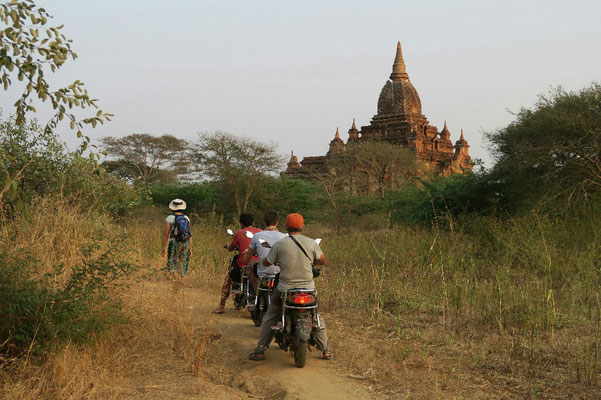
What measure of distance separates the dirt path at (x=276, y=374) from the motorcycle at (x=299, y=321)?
0.18 m

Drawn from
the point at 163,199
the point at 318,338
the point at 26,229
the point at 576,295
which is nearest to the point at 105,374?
the point at 318,338

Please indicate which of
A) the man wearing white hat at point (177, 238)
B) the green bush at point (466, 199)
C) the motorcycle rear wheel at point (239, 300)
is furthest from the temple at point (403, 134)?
the motorcycle rear wheel at point (239, 300)

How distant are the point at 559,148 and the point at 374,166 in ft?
68.5

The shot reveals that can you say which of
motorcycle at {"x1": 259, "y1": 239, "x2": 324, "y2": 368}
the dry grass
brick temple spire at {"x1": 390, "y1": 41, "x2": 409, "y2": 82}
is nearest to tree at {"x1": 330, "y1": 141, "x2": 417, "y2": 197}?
brick temple spire at {"x1": 390, "y1": 41, "x2": 409, "y2": 82}

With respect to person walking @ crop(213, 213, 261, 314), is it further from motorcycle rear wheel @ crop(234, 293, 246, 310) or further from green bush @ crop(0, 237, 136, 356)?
green bush @ crop(0, 237, 136, 356)

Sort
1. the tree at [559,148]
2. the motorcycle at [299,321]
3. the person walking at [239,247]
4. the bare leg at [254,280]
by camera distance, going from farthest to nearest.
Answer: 1. the tree at [559,148]
2. the person walking at [239,247]
3. the bare leg at [254,280]
4. the motorcycle at [299,321]

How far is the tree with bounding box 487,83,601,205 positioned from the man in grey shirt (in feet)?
34.6

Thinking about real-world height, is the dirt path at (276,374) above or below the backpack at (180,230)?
below

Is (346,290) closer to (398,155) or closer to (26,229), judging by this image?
(26,229)

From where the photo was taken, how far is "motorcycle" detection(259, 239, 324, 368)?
4.81 m

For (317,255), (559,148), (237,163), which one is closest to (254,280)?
(317,255)

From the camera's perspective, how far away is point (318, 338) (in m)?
5.10

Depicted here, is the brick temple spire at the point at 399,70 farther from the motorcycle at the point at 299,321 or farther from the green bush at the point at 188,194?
the motorcycle at the point at 299,321

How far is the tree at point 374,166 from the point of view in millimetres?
35062
